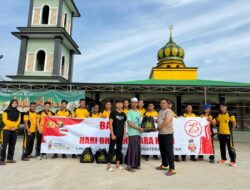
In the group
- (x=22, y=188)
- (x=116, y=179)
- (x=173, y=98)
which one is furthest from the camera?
(x=173, y=98)

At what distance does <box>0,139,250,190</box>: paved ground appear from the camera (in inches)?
136

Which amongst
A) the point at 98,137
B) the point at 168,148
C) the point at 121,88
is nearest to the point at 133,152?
the point at 168,148

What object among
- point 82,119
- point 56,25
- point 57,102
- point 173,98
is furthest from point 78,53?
point 82,119

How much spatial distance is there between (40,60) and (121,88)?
9930mm

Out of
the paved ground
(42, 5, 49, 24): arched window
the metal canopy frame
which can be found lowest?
the paved ground

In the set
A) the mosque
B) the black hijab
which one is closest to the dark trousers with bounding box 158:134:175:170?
the black hijab

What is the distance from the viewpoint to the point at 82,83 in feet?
43.7

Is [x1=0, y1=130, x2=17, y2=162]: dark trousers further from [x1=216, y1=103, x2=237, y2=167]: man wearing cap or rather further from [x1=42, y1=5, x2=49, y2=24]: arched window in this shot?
[x1=42, y1=5, x2=49, y2=24]: arched window

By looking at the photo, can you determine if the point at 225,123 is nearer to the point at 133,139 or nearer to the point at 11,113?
the point at 133,139

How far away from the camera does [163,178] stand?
3955 mm

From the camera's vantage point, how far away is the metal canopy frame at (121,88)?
42.1 feet

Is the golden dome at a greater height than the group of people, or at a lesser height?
greater

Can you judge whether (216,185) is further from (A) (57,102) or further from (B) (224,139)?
(A) (57,102)

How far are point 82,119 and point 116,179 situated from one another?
266cm
